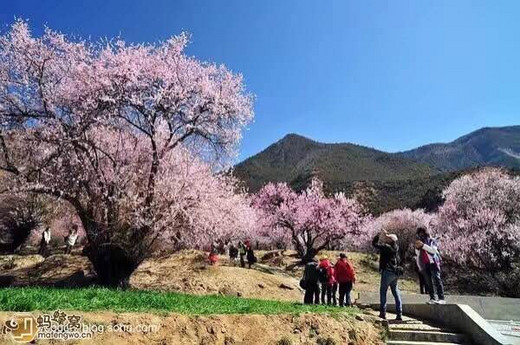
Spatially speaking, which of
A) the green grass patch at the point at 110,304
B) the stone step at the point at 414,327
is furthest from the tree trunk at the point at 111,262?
A: the stone step at the point at 414,327

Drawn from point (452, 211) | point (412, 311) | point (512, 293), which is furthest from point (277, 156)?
point (412, 311)

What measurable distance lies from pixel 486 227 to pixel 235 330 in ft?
101

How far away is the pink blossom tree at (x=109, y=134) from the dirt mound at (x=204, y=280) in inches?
109

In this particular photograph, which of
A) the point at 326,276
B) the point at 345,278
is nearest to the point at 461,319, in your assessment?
the point at 345,278

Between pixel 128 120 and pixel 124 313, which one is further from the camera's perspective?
pixel 128 120

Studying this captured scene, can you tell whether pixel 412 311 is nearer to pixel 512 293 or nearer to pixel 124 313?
pixel 124 313

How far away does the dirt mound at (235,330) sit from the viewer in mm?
6820

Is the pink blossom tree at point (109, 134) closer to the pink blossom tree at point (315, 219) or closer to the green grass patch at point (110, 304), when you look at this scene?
the green grass patch at point (110, 304)

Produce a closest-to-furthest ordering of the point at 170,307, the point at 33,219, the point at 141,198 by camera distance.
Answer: the point at 170,307 → the point at 141,198 → the point at 33,219

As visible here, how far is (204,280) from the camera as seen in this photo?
65.7 feet

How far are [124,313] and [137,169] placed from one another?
10.6m

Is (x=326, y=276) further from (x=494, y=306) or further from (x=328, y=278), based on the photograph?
(x=494, y=306)

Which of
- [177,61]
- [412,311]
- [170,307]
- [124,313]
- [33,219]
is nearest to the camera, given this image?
[124,313]

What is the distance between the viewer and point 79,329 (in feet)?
21.1
